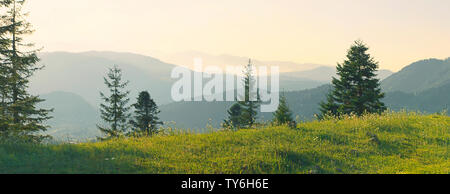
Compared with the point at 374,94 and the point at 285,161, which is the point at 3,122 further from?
the point at 374,94

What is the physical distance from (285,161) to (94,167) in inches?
209

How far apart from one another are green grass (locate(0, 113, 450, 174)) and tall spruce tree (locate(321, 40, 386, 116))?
27732mm

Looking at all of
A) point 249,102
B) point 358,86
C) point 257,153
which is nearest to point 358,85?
point 358,86

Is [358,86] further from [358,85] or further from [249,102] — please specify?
[249,102]

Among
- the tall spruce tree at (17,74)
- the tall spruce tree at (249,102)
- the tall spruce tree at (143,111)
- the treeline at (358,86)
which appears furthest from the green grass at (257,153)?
the tall spruce tree at (249,102)

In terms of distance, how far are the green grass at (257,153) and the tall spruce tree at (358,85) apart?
91.0 ft

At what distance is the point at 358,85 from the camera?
41125 millimetres

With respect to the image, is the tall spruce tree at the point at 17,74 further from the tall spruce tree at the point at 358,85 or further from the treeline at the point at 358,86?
the tall spruce tree at the point at 358,85

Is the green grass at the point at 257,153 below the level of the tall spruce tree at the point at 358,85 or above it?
below

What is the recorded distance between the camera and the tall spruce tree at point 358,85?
39.2 metres

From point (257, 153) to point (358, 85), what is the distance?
36677 millimetres
